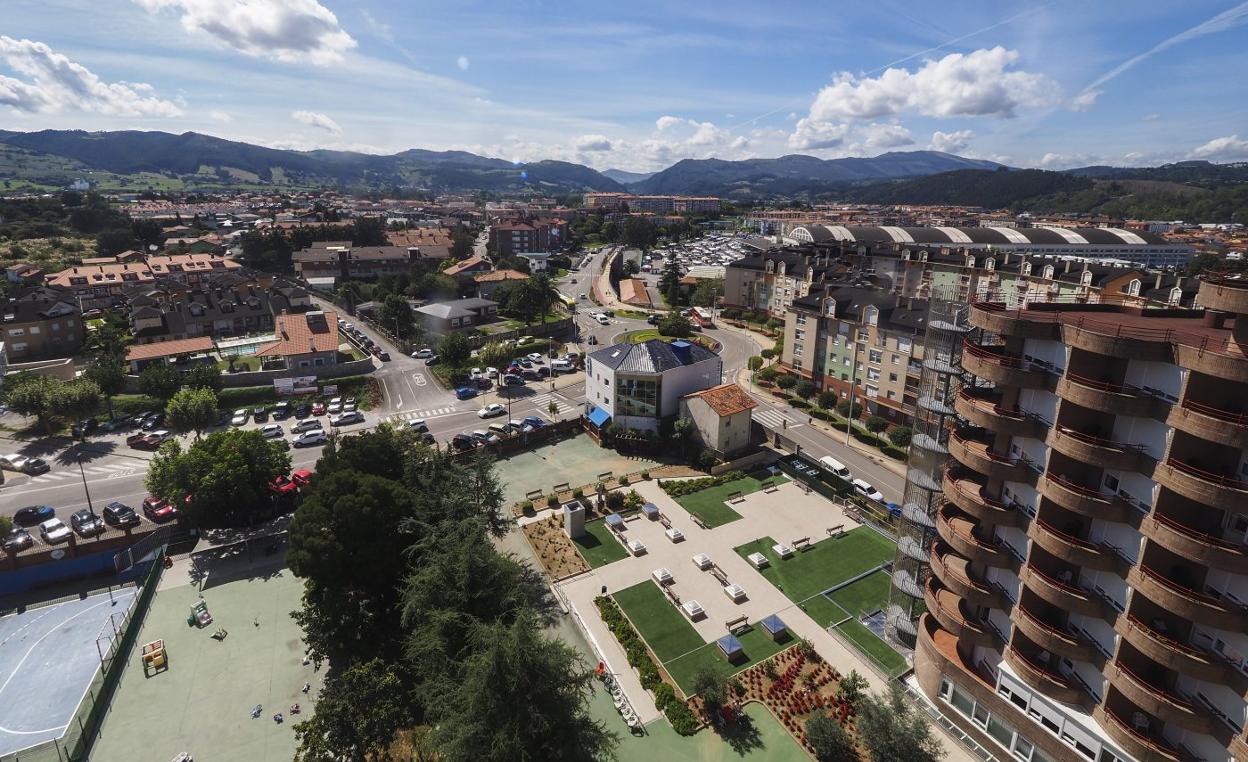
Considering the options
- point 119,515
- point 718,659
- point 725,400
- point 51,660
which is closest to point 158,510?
point 119,515

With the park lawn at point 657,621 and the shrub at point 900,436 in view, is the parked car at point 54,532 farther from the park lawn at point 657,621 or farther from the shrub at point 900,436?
the shrub at point 900,436

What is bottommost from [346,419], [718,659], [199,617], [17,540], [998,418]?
[199,617]

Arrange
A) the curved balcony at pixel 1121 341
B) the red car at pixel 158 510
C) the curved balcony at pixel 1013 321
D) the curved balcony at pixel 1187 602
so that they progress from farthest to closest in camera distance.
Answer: the red car at pixel 158 510
the curved balcony at pixel 1013 321
the curved balcony at pixel 1121 341
the curved balcony at pixel 1187 602

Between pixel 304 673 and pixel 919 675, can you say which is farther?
pixel 304 673

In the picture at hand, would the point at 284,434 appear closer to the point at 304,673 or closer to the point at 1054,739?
the point at 304,673

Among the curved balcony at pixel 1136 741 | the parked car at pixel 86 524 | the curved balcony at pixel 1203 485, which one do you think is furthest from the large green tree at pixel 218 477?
the curved balcony at pixel 1203 485

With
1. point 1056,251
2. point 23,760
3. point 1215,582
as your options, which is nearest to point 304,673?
point 23,760

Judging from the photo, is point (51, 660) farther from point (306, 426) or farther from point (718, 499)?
point (718, 499)
